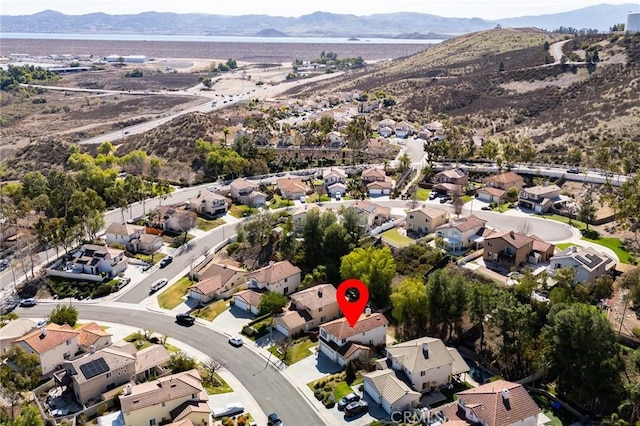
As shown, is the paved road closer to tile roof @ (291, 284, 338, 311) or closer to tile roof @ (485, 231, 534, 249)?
tile roof @ (291, 284, 338, 311)

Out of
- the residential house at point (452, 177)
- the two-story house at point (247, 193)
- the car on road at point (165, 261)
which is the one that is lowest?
the car on road at point (165, 261)

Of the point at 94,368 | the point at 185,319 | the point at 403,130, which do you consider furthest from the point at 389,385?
the point at 403,130

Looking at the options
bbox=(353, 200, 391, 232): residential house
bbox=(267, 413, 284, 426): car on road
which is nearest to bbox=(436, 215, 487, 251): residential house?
bbox=(353, 200, 391, 232): residential house

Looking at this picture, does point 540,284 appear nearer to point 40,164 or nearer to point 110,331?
point 110,331

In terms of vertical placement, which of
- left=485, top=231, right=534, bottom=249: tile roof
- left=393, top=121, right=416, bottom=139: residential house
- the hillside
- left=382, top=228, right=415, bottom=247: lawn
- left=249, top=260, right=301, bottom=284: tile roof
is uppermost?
the hillside

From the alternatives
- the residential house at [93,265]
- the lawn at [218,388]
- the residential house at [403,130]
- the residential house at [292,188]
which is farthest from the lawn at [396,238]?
the residential house at [403,130]

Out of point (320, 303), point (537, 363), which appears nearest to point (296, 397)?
point (320, 303)

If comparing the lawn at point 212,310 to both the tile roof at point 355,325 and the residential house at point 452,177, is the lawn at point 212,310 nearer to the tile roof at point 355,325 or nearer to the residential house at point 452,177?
the tile roof at point 355,325
